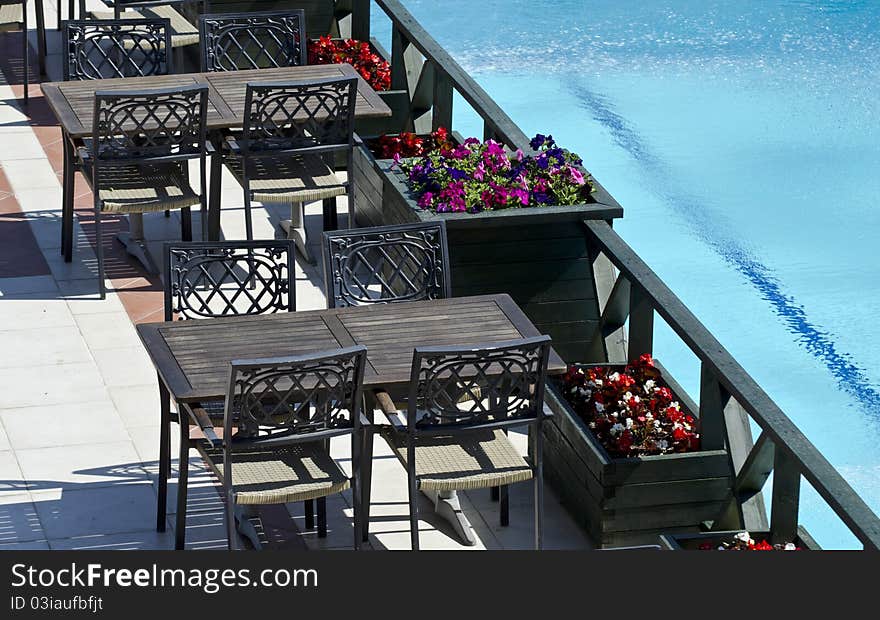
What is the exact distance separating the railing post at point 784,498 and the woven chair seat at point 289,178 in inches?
124

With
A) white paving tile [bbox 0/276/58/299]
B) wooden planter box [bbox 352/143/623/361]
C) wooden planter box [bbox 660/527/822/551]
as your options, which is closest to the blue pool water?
wooden planter box [bbox 352/143/623/361]

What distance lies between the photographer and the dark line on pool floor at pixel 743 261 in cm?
978

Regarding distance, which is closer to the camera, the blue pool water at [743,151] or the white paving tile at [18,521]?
the white paving tile at [18,521]

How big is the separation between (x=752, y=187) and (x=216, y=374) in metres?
7.39

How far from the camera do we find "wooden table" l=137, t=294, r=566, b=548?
19.6 feet

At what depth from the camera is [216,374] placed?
19.5ft

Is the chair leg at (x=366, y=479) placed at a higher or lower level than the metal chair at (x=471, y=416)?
lower

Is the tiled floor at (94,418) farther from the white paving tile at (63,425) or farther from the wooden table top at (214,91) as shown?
the wooden table top at (214,91)

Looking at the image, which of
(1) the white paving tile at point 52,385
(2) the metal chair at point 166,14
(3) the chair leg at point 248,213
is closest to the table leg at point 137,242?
(3) the chair leg at point 248,213

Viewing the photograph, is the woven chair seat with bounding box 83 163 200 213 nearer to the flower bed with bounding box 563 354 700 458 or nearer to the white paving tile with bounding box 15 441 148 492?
Answer: the white paving tile with bounding box 15 441 148 492

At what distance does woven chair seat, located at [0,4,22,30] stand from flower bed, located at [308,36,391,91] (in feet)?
5.63

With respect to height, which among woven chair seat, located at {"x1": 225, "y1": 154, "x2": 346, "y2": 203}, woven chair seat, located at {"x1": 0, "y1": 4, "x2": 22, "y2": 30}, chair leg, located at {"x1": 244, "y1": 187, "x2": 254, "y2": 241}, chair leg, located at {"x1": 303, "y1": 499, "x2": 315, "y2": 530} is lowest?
chair leg, located at {"x1": 303, "y1": 499, "x2": 315, "y2": 530}

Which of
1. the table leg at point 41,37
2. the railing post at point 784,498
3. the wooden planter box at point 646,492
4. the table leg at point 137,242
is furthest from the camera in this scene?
the table leg at point 41,37

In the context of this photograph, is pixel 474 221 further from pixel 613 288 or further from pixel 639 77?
pixel 639 77
